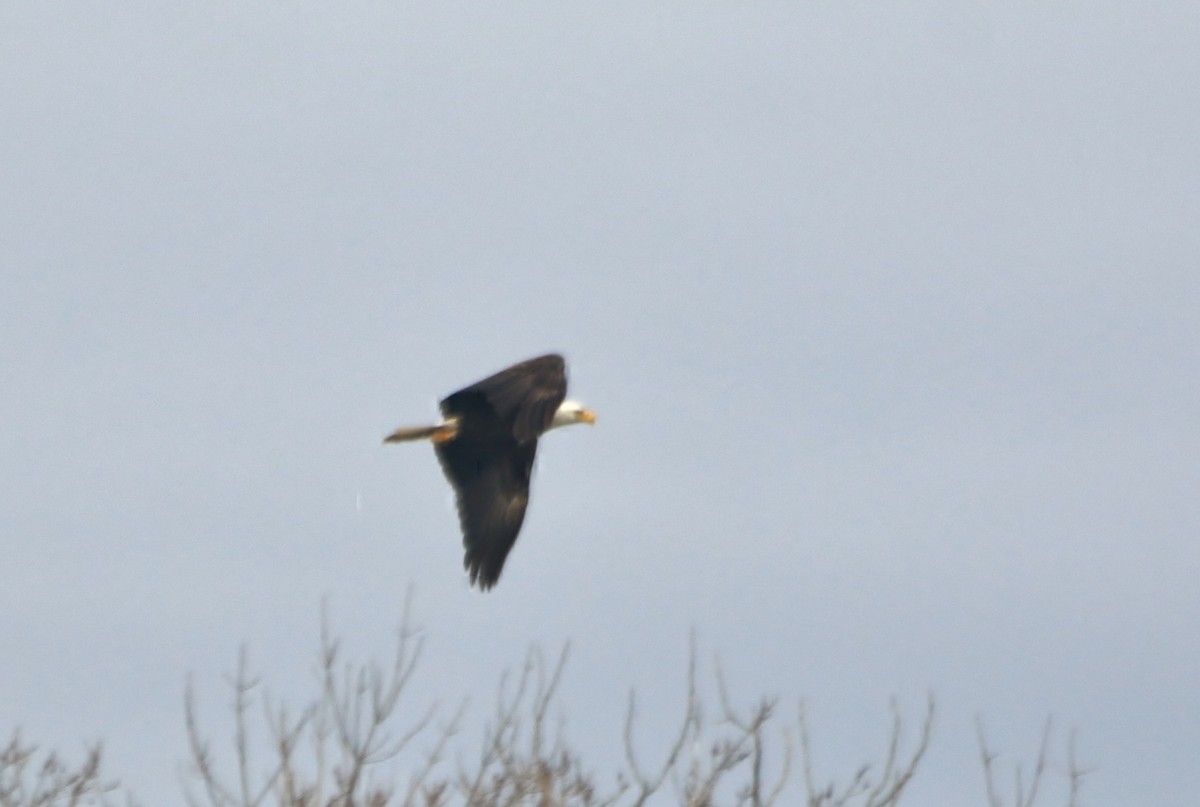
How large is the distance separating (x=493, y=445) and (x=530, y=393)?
0.59 meters

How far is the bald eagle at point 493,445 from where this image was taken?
47.4 ft

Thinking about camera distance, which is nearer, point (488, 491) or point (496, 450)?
point (488, 491)

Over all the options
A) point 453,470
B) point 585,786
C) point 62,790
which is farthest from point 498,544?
point 585,786

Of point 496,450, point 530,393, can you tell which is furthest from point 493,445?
point 530,393

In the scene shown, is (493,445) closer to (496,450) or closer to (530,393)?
(496,450)

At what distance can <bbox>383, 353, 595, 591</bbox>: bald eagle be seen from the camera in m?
14.5

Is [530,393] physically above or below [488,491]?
above

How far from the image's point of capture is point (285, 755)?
1047cm

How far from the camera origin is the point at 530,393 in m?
14.5

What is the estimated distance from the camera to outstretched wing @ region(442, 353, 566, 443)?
568 inches

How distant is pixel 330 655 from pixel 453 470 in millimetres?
4086

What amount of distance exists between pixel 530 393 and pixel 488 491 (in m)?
0.70

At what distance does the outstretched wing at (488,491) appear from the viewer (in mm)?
14500

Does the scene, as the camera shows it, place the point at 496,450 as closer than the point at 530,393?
No
